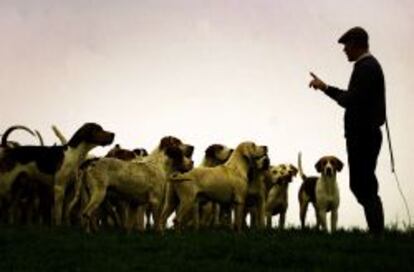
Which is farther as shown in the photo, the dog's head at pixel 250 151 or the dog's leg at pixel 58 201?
the dog's head at pixel 250 151

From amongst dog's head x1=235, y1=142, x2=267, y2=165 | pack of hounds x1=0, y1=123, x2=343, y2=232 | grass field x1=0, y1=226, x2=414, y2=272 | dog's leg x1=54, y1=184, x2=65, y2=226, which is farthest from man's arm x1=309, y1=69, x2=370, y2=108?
dog's leg x1=54, y1=184, x2=65, y2=226

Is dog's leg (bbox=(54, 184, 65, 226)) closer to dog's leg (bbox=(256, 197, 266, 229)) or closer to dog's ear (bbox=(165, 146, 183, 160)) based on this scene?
dog's ear (bbox=(165, 146, 183, 160))

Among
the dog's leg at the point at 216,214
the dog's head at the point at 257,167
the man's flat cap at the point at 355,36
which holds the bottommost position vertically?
the dog's leg at the point at 216,214

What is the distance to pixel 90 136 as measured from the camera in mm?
17625

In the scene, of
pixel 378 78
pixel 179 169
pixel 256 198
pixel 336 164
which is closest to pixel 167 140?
pixel 179 169

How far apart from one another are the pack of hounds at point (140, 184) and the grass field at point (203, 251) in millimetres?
1176

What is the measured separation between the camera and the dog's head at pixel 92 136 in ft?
57.7

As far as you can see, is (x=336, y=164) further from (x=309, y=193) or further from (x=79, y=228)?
(x=79, y=228)

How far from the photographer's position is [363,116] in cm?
1375

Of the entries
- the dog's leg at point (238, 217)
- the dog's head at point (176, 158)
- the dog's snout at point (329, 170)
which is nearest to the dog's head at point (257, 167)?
the dog's leg at point (238, 217)

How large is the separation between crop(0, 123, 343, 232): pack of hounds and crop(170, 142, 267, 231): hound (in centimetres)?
2

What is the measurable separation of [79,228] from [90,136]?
207cm

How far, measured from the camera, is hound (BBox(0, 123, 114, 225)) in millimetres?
17609

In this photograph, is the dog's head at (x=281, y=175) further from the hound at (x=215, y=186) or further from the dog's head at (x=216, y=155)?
the hound at (x=215, y=186)
